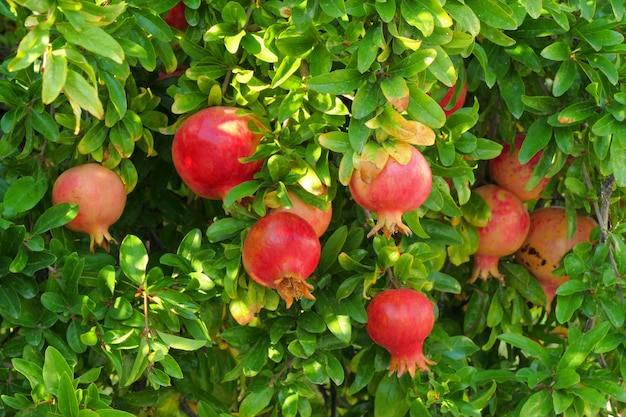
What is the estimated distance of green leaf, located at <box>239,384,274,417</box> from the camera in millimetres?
1565

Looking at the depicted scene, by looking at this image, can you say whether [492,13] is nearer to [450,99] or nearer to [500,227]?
[450,99]

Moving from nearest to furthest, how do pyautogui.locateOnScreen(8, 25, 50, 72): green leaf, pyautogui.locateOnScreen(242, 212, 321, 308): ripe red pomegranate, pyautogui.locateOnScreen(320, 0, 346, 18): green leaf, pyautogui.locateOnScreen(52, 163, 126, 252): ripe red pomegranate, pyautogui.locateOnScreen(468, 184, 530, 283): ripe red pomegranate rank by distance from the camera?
pyautogui.locateOnScreen(8, 25, 50, 72): green leaf
pyautogui.locateOnScreen(320, 0, 346, 18): green leaf
pyautogui.locateOnScreen(242, 212, 321, 308): ripe red pomegranate
pyautogui.locateOnScreen(52, 163, 126, 252): ripe red pomegranate
pyautogui.locateOnScreen(468, 184, 530, 283): ripe red pomegranate

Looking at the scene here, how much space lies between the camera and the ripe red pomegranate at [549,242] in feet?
6.05

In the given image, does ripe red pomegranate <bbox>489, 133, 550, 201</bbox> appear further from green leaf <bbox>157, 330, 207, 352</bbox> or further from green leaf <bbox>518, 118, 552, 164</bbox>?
green leaf <bbox>157, 330, 207, 352</bbox>

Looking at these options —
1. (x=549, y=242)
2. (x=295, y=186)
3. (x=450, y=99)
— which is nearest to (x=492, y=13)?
(x=450, y=99)

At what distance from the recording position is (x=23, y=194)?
1.49m

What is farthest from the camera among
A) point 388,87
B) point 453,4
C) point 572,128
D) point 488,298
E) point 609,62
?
point 488,298

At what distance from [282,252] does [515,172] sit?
26.0 inches

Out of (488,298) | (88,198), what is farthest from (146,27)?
(488,298)

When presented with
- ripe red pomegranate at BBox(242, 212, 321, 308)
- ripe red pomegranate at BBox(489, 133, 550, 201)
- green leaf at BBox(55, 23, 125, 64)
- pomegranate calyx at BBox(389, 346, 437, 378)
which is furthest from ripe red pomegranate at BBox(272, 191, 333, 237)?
ripe red pomegranate at BBox(489, 133, 550, 201)

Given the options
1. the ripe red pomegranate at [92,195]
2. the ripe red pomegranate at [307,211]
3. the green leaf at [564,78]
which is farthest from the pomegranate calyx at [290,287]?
the green leaf at [564,78]

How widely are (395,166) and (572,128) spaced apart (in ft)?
1.92

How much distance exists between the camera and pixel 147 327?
1.41 meters

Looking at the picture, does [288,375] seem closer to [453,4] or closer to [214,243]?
[214,243]
